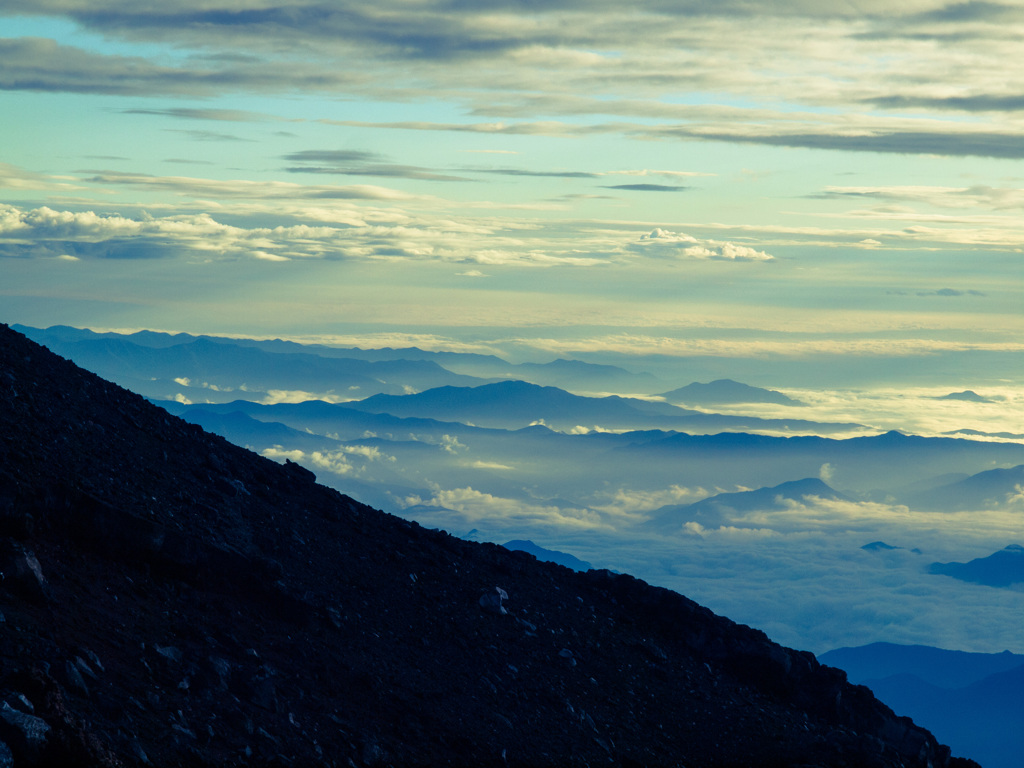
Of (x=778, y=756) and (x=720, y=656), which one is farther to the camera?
(x=720, y=656)

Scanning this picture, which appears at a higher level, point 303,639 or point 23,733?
point 303,639

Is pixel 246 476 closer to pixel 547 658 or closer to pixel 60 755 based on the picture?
pixel 547 658

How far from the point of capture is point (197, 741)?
2672 cm

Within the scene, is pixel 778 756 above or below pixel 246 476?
below

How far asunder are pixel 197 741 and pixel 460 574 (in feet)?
75.0

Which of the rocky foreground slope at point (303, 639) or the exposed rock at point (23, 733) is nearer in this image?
the exposed rock at point (23, 733)

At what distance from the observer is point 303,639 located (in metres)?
37.0

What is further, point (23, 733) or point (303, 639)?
point (303, 639)

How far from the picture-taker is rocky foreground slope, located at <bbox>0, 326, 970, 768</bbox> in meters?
27.6

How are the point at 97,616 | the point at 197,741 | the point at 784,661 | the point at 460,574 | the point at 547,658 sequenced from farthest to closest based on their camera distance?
the point at 784,661 → the point at 460,574 → the point at 547,658 → the point at 97,616 → the point at 197,741

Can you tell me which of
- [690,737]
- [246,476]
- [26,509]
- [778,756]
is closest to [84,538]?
[26,509]

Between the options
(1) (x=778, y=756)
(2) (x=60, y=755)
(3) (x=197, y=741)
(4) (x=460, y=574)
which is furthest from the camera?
(4) (x=460, y=574)

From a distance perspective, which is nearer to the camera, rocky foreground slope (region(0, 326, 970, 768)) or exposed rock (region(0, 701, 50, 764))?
exposed rock (region(0, 701, 50, 764))

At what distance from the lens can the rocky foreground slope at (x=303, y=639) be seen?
27.6m
